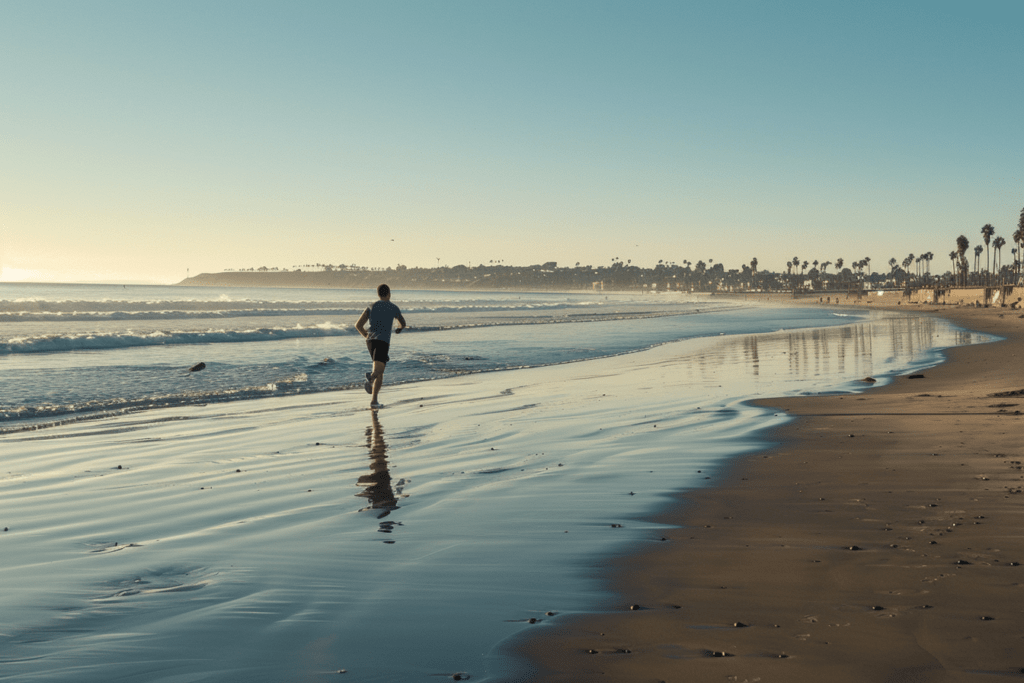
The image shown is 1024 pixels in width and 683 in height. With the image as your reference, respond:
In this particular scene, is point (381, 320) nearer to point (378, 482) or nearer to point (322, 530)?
point (378, 482)

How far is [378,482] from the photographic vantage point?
734cm

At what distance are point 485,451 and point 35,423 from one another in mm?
7793

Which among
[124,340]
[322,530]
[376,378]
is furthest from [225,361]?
[322,530]

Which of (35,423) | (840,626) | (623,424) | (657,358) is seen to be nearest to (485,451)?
(623,424)

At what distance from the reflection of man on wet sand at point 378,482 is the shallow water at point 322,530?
3 cm

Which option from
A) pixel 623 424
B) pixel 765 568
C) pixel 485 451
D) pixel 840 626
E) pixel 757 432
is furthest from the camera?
pixel 623 424

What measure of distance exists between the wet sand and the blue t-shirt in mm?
8034

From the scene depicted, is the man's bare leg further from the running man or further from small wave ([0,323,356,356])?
small wave ([0,323,356,356])

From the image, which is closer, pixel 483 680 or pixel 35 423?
pixel 483 680

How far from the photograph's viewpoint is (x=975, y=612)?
371 cm

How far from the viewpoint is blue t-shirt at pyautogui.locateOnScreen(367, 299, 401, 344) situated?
46.5 feet

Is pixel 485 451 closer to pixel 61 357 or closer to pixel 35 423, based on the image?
pixel 35 423

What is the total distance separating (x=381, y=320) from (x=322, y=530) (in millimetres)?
8900

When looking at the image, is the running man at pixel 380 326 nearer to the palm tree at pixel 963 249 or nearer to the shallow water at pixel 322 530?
the shallow water at pixel 322 530
